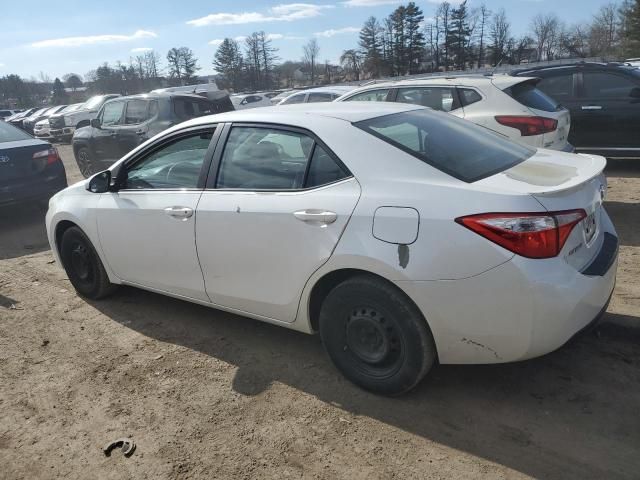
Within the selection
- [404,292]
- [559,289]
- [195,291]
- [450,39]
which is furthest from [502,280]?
[450,39]

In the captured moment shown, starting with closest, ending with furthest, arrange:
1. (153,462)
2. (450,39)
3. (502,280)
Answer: (502,280) < (153,462) < (450,39)

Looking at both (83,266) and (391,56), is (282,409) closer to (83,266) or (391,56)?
(83,266)

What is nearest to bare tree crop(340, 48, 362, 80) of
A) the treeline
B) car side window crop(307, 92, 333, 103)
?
the treeline

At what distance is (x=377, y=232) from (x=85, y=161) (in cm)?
1041

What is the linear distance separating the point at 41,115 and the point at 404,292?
3254 cm

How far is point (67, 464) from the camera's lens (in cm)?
276

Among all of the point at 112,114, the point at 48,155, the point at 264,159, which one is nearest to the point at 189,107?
the point at 112,114

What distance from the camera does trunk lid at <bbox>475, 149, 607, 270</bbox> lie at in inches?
103

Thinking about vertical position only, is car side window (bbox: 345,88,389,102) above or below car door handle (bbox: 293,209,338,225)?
above

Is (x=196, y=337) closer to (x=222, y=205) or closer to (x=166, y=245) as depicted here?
(x=166, y=245)

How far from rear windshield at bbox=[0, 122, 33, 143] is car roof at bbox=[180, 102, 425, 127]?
549 centimetres

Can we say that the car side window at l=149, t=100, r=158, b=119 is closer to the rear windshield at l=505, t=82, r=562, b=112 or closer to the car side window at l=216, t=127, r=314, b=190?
the rear windshield at l=505, t=82, r=562, b=112

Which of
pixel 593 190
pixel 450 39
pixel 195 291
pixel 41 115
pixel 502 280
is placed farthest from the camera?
pixel 450 39

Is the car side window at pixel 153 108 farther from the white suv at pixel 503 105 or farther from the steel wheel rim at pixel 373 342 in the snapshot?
the steel wheel rim at pixel 373 342
